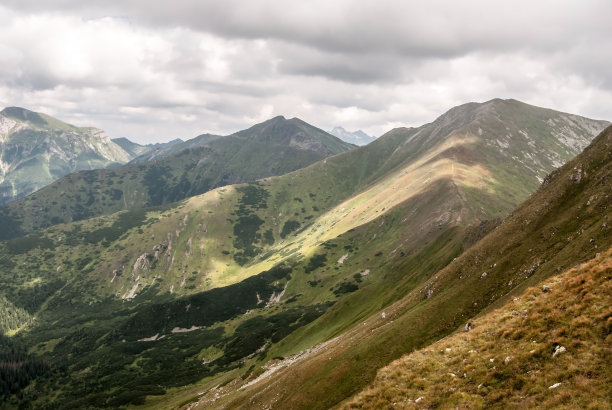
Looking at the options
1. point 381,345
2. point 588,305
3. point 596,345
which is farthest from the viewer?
point 381,345

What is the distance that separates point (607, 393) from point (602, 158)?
68332 mm

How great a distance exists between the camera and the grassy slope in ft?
183

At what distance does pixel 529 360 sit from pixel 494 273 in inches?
1714

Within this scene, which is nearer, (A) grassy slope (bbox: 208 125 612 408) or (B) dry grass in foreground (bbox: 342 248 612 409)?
(B) dry grass in foreground (bbox: 342 248 612 409)

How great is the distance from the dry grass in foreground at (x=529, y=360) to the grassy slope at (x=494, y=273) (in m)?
20.3

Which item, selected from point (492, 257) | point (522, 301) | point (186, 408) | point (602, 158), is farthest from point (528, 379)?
point (186, 408)

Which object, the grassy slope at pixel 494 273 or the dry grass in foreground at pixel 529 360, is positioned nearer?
the dry grass in foreground at pixel 529 360

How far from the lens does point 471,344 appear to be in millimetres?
35500

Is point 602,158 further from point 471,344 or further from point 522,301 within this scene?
point 471,344

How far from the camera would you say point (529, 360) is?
2805cm

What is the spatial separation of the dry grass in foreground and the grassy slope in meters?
20.3

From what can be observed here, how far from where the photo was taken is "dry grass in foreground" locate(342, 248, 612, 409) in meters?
24.0

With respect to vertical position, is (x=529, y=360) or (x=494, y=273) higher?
(x=529, y=360)

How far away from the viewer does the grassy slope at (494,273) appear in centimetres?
5578
